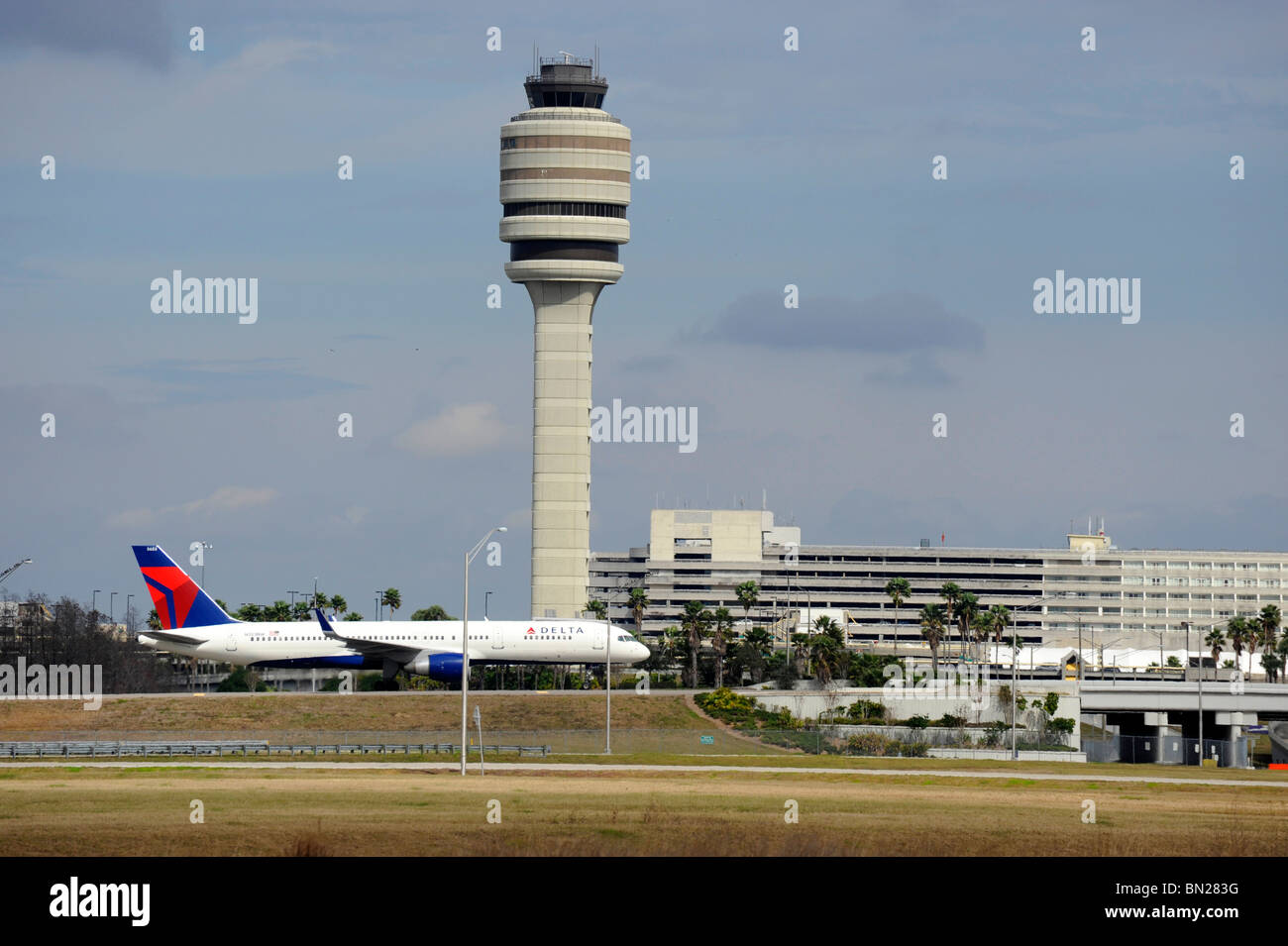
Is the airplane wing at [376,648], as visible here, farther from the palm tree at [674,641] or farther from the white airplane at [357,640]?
the palm tree at [674,641]

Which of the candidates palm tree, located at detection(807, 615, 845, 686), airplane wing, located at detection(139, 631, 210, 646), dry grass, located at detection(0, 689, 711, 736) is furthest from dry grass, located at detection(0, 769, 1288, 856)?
palm tree, located at detection(807, 615, 845, 686)

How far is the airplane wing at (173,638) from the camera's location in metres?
110

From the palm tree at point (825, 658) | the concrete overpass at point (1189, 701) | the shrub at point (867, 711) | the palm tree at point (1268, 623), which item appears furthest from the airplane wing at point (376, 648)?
the palm tree at point (1268, 623)

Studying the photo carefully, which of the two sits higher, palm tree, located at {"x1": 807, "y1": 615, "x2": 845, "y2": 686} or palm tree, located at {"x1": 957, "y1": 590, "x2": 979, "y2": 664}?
palm tree, located at {"x1": 957, "y1": 590, "x2": 979, "y2": 664}

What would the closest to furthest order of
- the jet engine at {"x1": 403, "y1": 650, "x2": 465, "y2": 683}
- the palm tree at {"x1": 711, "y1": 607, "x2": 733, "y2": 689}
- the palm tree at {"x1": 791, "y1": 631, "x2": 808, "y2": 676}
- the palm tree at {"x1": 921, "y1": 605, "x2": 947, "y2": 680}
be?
the jet engine at {"x1": 403, "y1": 650, "x2": 465, "y2": 683}, the palm tree at {"x1": 711, "y1": 607, "x2": 733, "y2": 689}, the palm tree at {"x1": 791, "y1": 631, "x2": 808, "y2": 676}, the palm tree at {"x1": 921, "y1": 605, "x2": 947, "y2": 680}

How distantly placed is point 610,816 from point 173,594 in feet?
247

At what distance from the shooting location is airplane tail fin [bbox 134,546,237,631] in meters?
112

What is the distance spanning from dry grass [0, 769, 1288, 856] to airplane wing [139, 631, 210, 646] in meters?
51.0

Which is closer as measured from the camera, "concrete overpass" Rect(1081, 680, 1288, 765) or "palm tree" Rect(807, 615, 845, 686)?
"concrete overpass" Rect(1081, 680, 1288, 765)

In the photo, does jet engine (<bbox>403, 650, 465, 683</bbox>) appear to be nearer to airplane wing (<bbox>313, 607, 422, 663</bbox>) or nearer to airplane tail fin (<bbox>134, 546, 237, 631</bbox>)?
airplane wing (<bbox>313, 607, 422, 663</bbox>)

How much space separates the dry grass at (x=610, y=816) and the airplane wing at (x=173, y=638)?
51.0 m

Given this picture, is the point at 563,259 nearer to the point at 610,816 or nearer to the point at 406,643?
the point at 406,643
